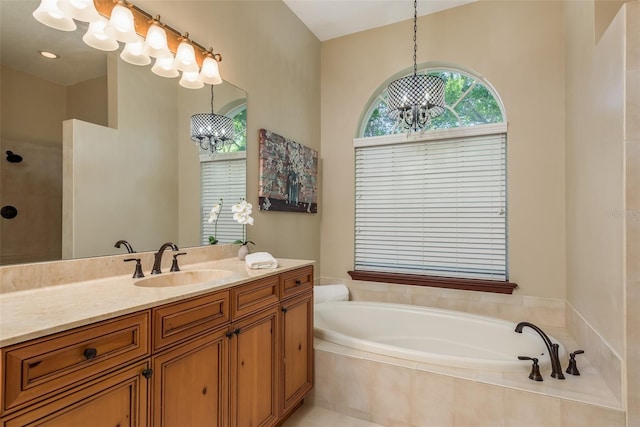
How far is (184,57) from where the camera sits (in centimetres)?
175

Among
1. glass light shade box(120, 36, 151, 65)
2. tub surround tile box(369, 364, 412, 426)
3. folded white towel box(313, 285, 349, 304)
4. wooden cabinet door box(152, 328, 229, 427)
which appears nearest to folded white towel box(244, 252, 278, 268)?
wooden cabinet door box(152, 328, 229, 427)

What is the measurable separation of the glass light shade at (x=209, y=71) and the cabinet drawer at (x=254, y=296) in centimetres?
124

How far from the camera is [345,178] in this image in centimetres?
335

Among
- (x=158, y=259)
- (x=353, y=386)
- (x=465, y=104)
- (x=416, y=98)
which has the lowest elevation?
(x=353, y=386)

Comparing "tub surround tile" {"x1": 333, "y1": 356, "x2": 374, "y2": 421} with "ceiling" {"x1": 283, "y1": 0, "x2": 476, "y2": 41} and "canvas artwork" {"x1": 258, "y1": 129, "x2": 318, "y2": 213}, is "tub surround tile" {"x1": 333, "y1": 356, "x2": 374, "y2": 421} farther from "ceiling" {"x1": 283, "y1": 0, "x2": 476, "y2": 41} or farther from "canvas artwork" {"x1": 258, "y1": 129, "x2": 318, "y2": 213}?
"ceiling" {"x1": 283, "y1": 0, "x2": 476, "y2": 41}

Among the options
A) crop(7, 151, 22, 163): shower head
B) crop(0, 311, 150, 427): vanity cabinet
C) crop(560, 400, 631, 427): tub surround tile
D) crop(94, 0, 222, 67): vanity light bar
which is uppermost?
crop(94, 0, 222, 67): vanity light bar

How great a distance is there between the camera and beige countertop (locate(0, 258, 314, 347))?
792 mm

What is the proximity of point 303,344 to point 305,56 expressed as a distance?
104 inches

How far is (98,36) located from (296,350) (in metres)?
1.87

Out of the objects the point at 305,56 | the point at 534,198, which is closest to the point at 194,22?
the point at 305,56

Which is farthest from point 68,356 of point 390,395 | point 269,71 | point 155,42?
point 269,71

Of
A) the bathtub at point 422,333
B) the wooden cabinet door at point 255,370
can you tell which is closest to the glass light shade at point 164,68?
the wooden cabinet door at point 255,370

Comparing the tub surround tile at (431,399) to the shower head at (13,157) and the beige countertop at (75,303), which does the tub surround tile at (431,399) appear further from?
the shower head at (13,157)

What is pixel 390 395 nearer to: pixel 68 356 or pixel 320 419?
pixel 320 419
